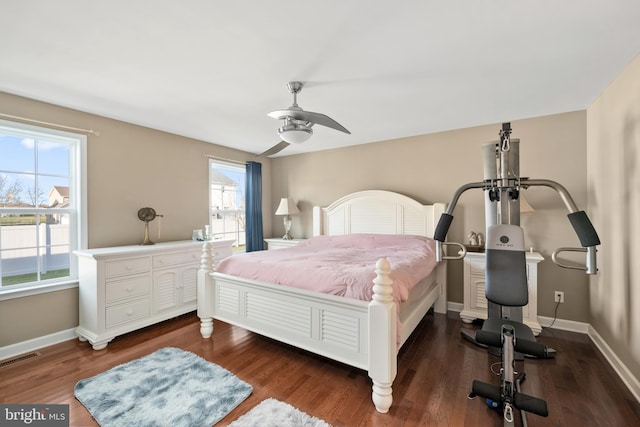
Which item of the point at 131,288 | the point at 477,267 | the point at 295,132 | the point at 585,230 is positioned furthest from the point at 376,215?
the point at 131,288

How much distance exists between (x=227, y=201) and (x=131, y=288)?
210cm

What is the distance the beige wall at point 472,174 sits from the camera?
300cm

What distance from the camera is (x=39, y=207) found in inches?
108

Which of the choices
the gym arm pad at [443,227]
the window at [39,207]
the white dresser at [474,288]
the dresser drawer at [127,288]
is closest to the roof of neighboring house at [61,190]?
the window at [39,207]

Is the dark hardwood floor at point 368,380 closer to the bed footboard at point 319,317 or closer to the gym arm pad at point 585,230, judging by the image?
the bed footboard at point 319,317

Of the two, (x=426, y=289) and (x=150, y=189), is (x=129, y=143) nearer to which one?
(x=150, y=189)

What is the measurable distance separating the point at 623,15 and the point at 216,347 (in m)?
3.75

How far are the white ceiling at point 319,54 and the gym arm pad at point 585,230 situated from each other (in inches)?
44.4

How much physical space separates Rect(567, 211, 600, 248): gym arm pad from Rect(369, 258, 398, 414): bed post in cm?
123

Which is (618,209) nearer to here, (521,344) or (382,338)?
(521,344)

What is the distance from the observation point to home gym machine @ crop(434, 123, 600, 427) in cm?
168

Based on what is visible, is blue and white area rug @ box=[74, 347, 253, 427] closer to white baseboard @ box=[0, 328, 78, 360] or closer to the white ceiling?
white baseboard @ box=[0, 328, 78, 360]

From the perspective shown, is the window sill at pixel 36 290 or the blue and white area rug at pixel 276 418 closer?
the blue and white area rug at pixel 276 418

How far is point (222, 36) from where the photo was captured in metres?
1.72
